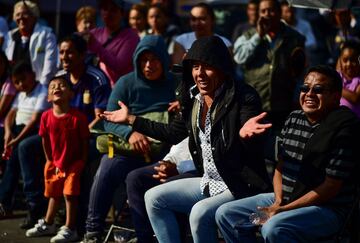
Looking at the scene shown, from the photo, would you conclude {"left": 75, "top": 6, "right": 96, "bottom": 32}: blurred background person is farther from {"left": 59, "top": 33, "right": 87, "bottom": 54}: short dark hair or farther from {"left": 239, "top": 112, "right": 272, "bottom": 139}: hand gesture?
{"left": 239, "top": 112, "right": 272, "bottom": 139}: hand gesture

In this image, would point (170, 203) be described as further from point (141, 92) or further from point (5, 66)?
point (5, 66)

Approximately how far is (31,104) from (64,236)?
1581mm

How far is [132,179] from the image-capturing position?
6.50m

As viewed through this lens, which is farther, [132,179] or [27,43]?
[27,43]

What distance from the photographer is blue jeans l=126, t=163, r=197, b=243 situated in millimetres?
6406

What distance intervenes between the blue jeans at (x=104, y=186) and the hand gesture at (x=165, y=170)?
52cm

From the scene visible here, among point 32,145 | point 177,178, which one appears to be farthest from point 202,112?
point 32,145

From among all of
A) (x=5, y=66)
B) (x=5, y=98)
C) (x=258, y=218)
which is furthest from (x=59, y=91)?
(x=258, y=218)

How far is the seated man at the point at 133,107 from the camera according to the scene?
685cm

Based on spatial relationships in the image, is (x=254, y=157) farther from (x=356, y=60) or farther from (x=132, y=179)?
(x=356, y=60)

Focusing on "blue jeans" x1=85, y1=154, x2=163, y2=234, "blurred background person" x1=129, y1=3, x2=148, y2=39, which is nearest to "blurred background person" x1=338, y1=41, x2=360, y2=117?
"blue jeans" x1=85, y1=154, x2=163, y2=234

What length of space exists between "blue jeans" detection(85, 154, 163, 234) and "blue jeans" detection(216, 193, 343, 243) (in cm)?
166

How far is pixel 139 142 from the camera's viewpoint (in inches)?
262

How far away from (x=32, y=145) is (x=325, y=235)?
3.42 meters
